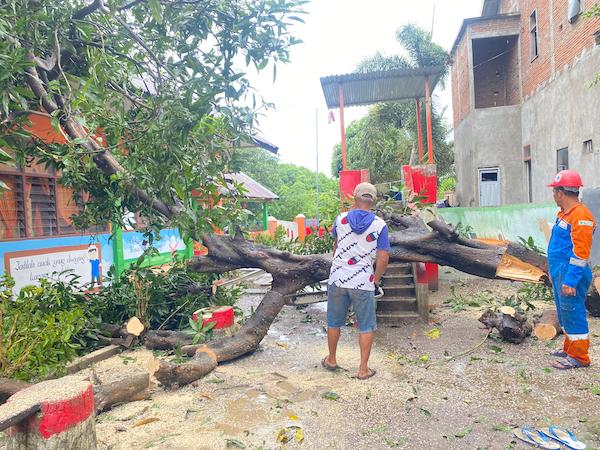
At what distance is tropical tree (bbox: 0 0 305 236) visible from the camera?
340 cm

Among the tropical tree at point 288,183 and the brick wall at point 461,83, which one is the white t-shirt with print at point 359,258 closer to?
the brick wall at point 461,83

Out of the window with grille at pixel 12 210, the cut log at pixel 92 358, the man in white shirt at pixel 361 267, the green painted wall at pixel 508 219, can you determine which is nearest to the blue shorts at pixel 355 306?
the man in white shirt at pixel 361 267

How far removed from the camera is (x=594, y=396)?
11.7 feet

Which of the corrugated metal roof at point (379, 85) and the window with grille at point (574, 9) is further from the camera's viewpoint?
the window with grille at point (574, 9)

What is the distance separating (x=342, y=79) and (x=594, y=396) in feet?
26.2

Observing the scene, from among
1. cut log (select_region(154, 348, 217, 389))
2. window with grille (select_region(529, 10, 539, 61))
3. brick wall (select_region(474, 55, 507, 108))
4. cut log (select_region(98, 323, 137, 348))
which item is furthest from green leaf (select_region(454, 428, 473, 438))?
brick wall (select_region(474, 55, 507, 108))

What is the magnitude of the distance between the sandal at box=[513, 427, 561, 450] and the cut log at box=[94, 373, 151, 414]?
289 centimetres

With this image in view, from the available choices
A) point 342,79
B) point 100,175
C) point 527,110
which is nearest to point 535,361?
point 100,175

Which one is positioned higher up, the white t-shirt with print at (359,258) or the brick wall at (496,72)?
the brick wall at (496,72)

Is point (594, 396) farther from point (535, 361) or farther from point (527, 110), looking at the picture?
point (527, 110)

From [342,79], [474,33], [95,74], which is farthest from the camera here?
[474,33]

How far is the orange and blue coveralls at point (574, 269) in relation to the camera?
396 cm

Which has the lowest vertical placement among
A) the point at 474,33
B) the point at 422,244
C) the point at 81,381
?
the point at 81,381

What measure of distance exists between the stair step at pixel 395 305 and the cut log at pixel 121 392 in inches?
137
